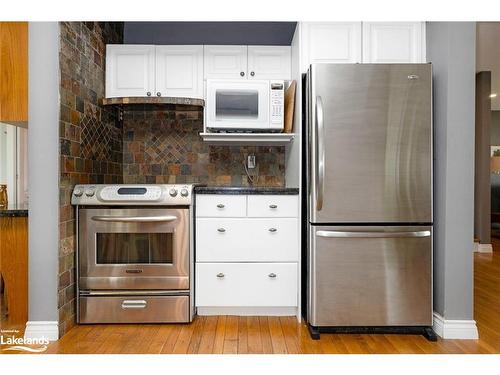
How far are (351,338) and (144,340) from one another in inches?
50.3

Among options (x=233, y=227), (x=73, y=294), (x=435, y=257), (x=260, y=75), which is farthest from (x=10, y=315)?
(x=435, y=257)

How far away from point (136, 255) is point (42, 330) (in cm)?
68

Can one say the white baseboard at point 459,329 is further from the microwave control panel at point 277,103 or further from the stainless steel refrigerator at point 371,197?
the microwave control panel at point 277,103

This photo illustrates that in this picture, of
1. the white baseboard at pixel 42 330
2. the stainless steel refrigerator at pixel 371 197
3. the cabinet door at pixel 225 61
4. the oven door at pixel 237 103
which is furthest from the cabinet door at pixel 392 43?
the white baseboard at pixel 42 330

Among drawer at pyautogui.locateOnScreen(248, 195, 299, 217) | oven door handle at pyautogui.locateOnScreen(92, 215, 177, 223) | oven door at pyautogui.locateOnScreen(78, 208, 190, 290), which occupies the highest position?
drawer at pyautogui.locateOnScreen(248, 195, 299, 217)

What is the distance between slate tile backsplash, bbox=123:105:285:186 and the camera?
3176 millimetres

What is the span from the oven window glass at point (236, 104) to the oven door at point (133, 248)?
807mm

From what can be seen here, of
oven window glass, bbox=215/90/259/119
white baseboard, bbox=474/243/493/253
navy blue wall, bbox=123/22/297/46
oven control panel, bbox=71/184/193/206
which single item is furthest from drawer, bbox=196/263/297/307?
white baseboard, bbox=474/243/493/253

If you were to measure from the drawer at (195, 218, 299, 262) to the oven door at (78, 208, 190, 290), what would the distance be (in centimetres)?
13

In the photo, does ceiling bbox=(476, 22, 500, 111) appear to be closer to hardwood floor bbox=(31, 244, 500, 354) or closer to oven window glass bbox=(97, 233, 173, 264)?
hardwood floor bbox=(31, 244, 500, 354)

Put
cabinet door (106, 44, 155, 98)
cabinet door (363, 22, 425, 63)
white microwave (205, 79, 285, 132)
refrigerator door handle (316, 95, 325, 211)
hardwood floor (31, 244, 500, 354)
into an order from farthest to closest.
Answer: cabinet door (106, 44, 155, 98) → white microwave (205, 79, 285, 132) → cabinet door (363, 22, 425, 63) → refrigerator door handle (316, 95, 325, 211) → hardwood floor (31, 244, 500, 354)

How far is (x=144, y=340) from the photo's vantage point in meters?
2.17

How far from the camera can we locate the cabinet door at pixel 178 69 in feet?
9.45

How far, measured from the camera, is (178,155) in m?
3.18
